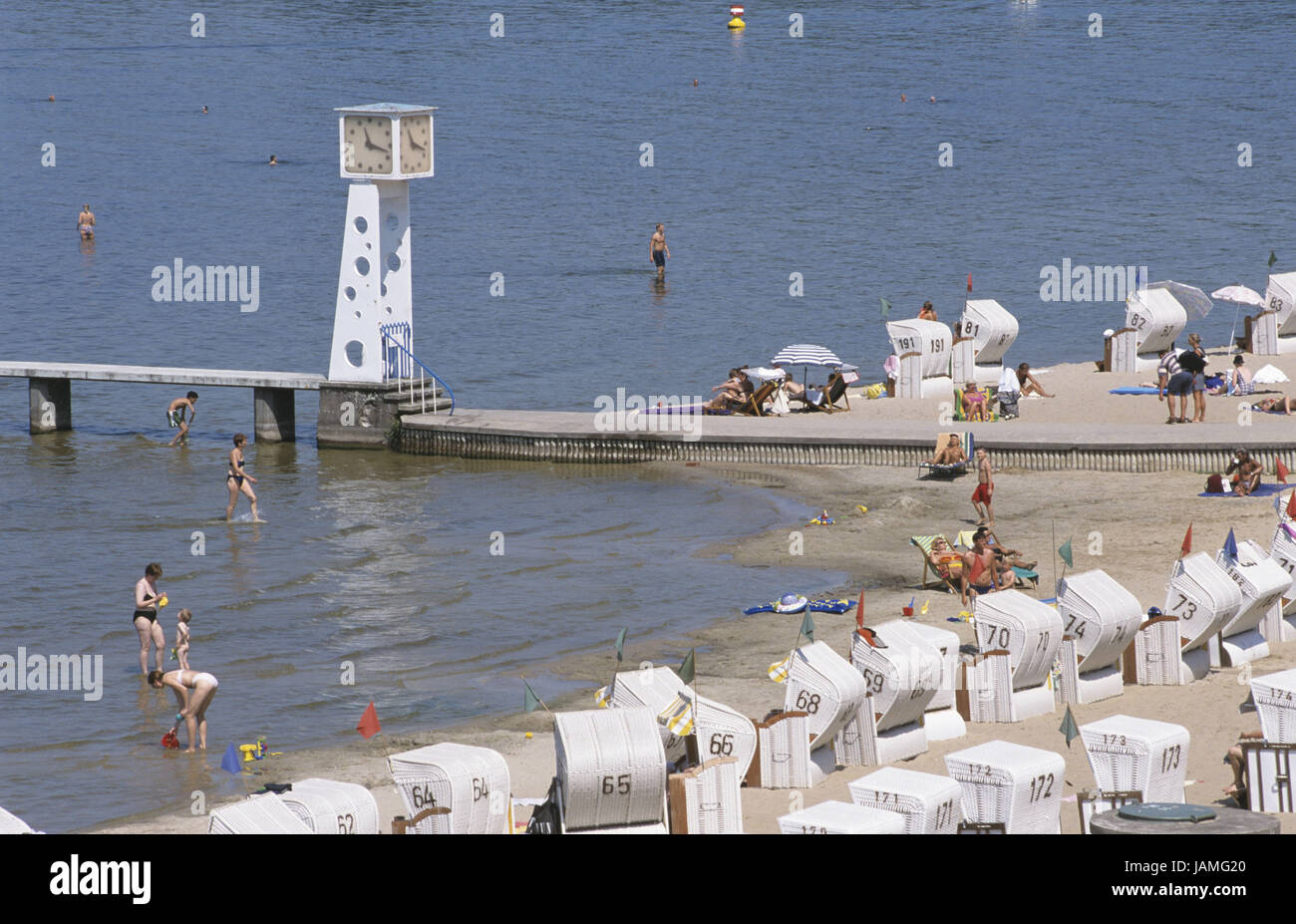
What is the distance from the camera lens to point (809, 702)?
15.1 metres

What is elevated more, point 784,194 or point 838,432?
point 784,194

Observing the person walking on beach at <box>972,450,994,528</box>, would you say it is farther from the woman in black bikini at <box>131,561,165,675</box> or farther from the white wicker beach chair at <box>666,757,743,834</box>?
the white wicker beach chair at <box>666,757,743,834</box>

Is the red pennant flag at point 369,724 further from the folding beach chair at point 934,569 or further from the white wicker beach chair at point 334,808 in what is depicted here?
the folding beach chair at point 934,569

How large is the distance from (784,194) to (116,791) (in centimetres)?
5290

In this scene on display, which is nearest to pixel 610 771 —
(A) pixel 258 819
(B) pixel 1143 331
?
(A) pixel 258 819

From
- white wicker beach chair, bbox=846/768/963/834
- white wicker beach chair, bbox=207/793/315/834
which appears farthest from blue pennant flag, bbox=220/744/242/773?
white wicker beach chair, bbox=846/768/963/834

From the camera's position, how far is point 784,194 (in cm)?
6694

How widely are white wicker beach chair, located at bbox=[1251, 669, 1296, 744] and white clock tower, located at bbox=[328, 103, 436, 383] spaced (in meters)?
18.8

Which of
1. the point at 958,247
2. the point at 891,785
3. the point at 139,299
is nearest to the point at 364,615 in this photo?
the point at 891,785

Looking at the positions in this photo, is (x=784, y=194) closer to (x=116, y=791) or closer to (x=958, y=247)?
(x=958, y=247)

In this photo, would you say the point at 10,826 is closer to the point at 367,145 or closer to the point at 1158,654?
the point at 1158,654

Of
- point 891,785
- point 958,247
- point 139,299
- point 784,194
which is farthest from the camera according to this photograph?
point 784,194

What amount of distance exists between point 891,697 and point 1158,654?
3511mm
